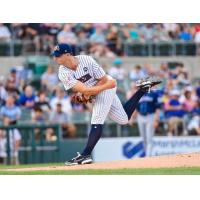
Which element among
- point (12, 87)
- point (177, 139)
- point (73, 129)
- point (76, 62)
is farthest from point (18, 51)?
point (76, 62)

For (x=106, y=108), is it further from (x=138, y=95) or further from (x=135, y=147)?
(x=135, y=147)

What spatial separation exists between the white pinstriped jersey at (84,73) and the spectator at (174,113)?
23.5 feet

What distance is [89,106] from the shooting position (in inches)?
752

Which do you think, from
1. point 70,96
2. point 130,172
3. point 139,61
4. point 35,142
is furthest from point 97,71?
point 139,61

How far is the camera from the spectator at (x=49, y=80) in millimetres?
19438

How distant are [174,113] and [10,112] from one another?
358 cm

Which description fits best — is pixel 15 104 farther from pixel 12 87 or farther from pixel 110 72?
pixel 110 72

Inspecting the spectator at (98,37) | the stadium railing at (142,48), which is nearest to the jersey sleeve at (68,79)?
the stadium railing at (142,48)

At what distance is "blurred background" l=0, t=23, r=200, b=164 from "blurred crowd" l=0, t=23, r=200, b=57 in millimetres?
23

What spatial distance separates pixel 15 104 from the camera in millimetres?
18484

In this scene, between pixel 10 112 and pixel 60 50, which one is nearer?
pixel 60 50

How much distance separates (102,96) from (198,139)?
24.0ft

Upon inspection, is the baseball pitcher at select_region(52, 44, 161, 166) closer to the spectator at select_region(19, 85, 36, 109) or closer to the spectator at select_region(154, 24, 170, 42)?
the spectator at select_region(19, 85, 36, 109)

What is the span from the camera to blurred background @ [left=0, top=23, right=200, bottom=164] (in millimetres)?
17406
